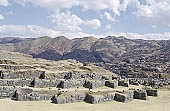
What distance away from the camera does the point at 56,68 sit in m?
43.6

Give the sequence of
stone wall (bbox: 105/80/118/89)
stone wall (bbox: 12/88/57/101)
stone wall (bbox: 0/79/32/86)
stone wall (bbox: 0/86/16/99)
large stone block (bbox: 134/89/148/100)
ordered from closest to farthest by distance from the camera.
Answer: stone wall (bbox: 12/88/57/101) < stone wall (bbox: 0/86/16/99) < stone wall (bbox: 0/79/32/86) < large stone block (bbox: 134/89/148/100) < stone wall (bbox: 105/80/118/89)

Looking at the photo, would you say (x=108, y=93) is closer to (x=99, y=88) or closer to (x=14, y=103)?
(x=99, y=88)

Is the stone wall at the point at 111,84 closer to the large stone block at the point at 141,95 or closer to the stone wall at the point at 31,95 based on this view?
the large stone block at the point at 141,95

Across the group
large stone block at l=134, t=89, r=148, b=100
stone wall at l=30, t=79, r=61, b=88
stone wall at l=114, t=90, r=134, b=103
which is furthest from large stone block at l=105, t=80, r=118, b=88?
stone wall at l=30, t=79, r=61, b=88

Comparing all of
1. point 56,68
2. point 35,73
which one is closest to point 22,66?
point 35,73

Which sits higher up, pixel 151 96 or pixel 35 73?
pixel 35 73

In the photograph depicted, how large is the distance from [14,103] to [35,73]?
1030 centimetres

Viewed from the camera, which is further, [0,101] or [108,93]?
[108,93]

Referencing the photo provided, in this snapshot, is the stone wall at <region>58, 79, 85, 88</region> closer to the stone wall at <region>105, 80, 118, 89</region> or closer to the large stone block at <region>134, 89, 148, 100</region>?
the stone wall at <region>105, 80, 118, 89</region>

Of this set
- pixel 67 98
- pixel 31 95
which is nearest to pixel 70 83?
pixel 67 98

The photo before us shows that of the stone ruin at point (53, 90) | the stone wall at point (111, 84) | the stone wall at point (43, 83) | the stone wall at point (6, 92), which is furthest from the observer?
the stone wall at point (111, 84)

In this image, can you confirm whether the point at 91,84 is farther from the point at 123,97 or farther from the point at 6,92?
the point at 6,92

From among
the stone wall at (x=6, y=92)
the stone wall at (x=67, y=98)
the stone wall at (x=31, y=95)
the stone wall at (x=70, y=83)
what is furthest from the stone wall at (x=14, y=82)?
the stone wall at (x=67, y=98)

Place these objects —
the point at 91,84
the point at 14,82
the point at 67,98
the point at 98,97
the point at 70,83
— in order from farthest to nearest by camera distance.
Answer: the point at 91,84, the point at 70,83, the point at 14,82, the point at 98,97, the point at 67,98
